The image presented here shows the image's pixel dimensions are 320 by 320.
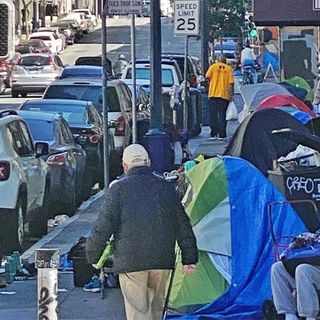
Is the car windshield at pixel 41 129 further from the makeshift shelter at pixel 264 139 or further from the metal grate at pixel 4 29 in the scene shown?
the metal grate at pixel 4 29

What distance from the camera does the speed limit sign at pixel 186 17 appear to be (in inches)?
832

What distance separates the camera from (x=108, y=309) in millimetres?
10266

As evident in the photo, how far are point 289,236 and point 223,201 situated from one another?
64 centimetres

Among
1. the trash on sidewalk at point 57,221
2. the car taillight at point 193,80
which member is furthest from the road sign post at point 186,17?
the car taillight at point 193,80

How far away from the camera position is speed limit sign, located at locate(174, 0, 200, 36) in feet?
69.4

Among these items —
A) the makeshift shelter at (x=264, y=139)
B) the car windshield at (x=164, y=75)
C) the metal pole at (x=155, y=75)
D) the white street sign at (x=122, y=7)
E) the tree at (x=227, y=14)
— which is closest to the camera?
the makeshift shelter at (x=264, y=139)

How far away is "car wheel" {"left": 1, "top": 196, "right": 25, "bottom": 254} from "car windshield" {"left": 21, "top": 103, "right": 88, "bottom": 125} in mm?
5624

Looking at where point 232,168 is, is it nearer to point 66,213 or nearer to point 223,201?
point 223,201

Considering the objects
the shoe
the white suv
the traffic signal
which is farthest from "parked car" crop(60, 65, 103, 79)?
the traffic signal

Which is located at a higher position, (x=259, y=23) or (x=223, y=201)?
(x=259, y=23)

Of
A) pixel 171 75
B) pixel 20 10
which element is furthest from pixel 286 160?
pixel 20 10

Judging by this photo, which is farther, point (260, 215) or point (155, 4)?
point (155, 4)

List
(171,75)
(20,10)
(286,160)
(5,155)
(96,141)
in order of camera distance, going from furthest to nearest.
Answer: (20,10)
(171,75)
(96,141)
(5,155)
(286,160)

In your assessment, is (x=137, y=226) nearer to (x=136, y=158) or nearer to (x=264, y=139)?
(x=136, y=158)
